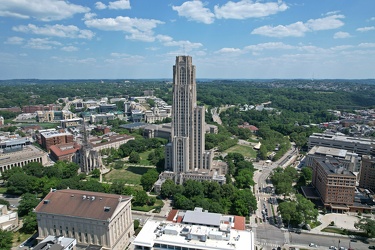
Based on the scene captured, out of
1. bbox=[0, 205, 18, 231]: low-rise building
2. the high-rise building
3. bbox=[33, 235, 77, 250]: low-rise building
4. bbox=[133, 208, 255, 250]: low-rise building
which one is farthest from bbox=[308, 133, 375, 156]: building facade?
bbox=[0, 205, 18, 231]: low-rise building

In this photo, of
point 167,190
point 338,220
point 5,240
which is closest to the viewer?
point 5,240

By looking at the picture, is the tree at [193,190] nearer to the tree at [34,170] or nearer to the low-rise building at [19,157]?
the tree at [34,170]

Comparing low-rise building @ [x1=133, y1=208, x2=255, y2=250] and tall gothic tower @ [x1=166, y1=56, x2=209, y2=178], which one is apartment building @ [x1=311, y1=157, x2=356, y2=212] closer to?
low-rise building @ [x1=133, y1=208, x2=255, y2=250]

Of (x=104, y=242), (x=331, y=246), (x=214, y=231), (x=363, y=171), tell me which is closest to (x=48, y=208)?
(x=104, y=242)

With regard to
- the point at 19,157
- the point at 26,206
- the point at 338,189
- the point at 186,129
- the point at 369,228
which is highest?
the point at 186,129

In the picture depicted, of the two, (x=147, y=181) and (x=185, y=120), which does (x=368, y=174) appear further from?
(x=147, y=181)

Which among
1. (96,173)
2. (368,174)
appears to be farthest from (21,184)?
(368,174)
